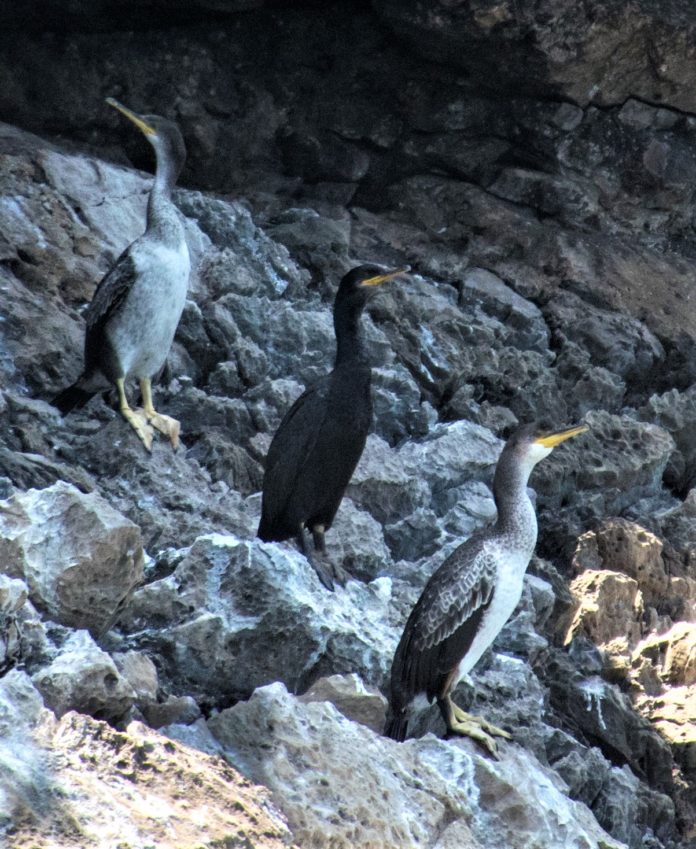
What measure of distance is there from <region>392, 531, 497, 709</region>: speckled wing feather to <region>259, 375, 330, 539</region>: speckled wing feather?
1012 mm

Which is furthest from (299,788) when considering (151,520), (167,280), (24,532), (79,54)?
(79,54)

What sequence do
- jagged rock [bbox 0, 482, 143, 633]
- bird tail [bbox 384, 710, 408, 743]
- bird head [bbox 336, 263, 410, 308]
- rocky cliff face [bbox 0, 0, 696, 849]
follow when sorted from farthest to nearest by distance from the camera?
bird head [bbox 336, 263, 410, 308] → bird tail [bbox 384, 710, 408, 743] → jagged rock [bbox 0, 482, 143, 633] → rocky cliff face [bbox 0, 0, 696, 849]

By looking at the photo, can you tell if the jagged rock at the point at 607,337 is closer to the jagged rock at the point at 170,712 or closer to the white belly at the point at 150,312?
the white belly at the point at 150,312

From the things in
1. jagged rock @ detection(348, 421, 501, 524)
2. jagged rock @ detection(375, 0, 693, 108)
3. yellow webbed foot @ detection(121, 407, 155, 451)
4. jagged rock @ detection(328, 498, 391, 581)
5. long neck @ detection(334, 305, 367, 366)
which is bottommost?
jagged rock @ detection(328, 498, 391, 581)

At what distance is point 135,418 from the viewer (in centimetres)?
761

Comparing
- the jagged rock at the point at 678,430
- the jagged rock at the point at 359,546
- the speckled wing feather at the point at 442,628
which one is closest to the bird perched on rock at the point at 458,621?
the speckled wing feather at the point at 442,628

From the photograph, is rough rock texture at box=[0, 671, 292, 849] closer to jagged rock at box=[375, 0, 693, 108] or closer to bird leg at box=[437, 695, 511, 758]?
bird leg at box=[437, 695, 511, 758]

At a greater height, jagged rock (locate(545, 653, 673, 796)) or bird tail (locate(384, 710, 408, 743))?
bird tail (locate(384, 710, 408, 743))

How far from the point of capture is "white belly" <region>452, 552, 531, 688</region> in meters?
6.27

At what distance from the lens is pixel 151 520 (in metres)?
6.95

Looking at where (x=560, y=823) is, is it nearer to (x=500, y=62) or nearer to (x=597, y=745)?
(x=597, y=745)

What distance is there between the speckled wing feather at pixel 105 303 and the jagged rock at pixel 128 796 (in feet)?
11.4

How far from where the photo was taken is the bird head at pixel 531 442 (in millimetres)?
6707

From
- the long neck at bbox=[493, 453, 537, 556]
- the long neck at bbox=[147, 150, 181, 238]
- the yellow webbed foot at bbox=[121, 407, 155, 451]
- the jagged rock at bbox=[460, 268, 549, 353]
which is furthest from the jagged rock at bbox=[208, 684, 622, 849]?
the jagged rock at bbox=[460, 268, 549, 353]
